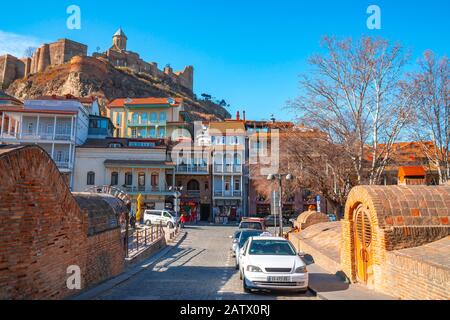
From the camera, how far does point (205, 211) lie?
50281mm

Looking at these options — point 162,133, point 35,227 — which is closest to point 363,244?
point 35,227

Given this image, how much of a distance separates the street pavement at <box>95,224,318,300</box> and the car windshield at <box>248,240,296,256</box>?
3.63 feet

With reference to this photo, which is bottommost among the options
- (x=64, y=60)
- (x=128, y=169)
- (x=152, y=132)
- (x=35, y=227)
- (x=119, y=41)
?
(x=35, y=227)

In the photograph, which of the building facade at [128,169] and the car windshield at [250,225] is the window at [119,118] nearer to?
the building facade at [128,169]

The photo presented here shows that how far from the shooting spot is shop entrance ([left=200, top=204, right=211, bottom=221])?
50159 mm

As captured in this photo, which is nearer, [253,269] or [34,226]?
[34,226]

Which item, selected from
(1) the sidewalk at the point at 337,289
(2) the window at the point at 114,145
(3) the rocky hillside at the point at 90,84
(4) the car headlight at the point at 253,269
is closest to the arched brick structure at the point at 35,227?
(4) the car headlight at the point at 253,269

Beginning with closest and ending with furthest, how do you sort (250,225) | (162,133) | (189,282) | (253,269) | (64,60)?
(253,269)
(189,282)
(250,225)
(162,133)
(64,60)

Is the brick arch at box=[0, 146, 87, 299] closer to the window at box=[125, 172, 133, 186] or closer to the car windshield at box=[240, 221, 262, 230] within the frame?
the car windshield at box=[240, 221, 262, 230]

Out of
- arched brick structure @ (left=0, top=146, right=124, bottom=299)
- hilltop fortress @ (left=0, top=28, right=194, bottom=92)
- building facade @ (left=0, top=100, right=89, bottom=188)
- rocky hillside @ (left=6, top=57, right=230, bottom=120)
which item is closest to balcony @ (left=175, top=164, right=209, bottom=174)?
building facade @ (left=0, top=100, right=89, bottom=188)

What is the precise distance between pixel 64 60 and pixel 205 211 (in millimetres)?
79250

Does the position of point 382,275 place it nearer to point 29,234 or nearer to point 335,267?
point 335,267

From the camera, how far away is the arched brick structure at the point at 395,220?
8.83 m

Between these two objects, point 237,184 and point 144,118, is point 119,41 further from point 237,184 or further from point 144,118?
point 237,184
